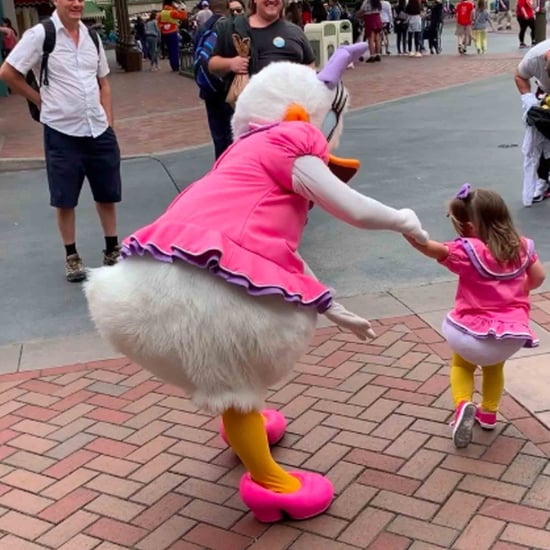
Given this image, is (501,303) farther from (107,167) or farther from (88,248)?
(88,248)

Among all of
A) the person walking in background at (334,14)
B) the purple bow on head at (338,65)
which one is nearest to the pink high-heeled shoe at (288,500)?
the purple bow on head at (338,65)

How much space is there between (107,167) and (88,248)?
1.00m

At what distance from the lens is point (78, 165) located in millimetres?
5285

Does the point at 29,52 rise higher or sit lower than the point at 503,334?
higher

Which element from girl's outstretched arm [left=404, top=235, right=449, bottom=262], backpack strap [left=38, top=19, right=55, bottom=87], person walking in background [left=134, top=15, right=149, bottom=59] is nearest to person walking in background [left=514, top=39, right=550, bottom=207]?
backpack strap [left=38, top=19, right=55, bottom=87]

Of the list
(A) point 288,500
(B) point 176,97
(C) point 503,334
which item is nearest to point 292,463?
(A) point 288,500

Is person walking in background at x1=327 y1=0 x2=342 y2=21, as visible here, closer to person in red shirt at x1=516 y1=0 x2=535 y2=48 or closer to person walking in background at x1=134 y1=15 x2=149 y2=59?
person walking in background at x1=134 y1=15 x2=149 y2=59

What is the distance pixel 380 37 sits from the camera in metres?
22.5

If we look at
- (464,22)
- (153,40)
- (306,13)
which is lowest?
(464,22)

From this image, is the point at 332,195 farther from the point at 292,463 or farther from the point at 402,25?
the point at 402,25

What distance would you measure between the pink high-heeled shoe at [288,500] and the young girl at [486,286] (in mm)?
616

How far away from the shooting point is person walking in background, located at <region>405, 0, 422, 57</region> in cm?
2164

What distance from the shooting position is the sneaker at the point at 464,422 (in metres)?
3.07

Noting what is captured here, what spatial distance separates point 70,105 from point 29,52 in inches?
15.7
